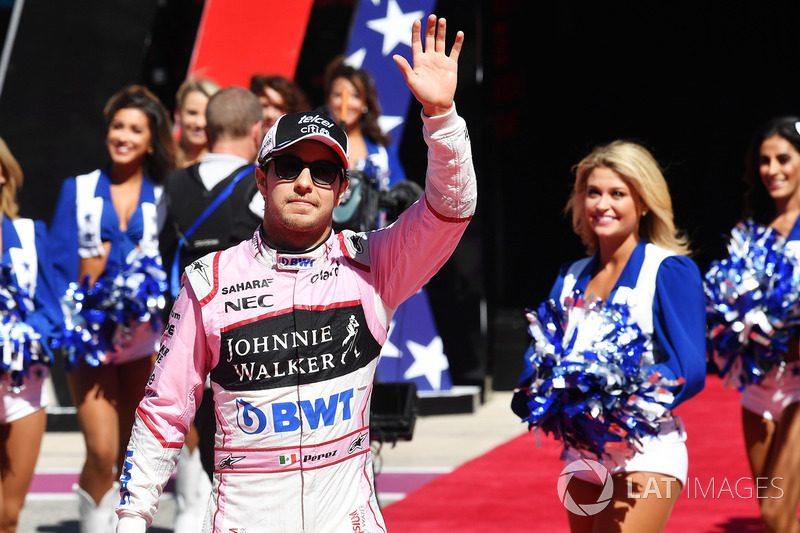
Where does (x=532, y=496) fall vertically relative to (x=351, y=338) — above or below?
below

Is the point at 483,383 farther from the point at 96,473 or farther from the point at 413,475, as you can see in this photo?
the point at 96,473

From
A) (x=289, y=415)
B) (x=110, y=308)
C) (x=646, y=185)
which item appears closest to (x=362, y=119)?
(x=110, y=308)

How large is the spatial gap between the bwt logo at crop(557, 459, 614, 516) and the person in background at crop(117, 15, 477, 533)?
1262mm

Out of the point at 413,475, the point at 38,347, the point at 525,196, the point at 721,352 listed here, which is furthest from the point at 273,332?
the point at 525,196

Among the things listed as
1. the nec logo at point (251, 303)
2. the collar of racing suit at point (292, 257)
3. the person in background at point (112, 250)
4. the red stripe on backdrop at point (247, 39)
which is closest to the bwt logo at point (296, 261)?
the collar of racing suit at point (292, 257)

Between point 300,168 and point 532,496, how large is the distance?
177 inches

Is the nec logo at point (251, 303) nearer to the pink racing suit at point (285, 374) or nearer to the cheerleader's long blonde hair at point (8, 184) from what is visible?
the pink racing suit at point (285, 374)

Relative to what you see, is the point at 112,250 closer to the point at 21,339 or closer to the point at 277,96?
the point at 21,339

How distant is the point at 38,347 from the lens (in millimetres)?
5605

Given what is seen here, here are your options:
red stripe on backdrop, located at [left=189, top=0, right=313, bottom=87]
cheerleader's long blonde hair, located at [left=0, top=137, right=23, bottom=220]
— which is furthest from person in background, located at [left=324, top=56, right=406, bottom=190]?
red stripe on backdrop, located at [left=189, top=0, right=313, bottom=87]

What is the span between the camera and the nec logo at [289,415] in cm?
321

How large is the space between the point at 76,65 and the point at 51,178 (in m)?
1.01

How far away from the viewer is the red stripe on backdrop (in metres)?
10.3

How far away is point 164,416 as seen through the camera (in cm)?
323
